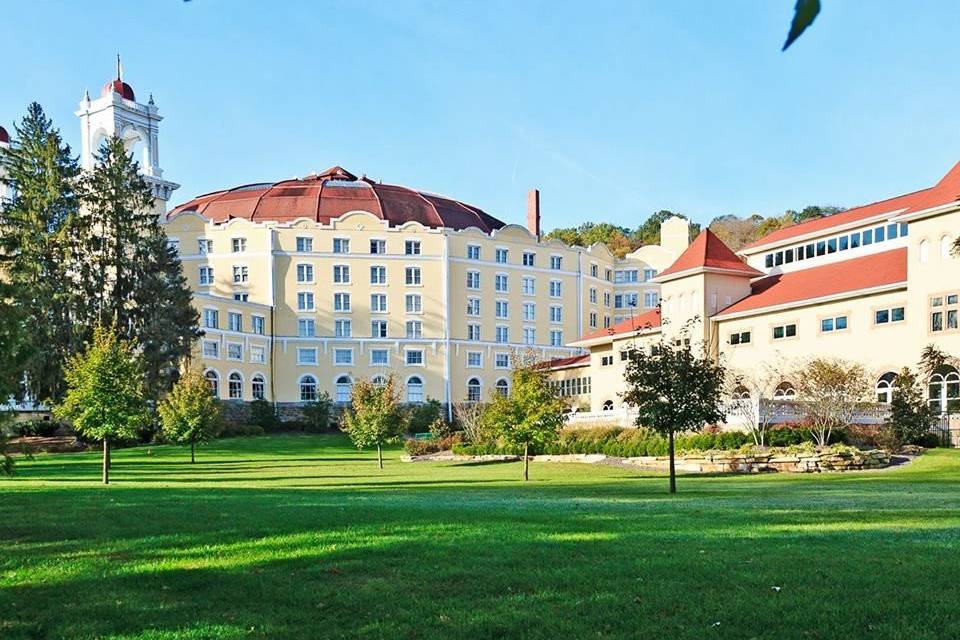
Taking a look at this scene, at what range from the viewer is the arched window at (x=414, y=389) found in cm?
8219

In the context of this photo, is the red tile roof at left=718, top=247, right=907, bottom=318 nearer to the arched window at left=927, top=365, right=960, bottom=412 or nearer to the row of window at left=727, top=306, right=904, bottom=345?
the row of window at left=727, top=306, right=904, bottom=345

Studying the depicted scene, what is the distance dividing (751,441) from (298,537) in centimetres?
2963

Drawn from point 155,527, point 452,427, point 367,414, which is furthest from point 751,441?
point 452,427

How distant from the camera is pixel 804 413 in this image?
39.7 meters

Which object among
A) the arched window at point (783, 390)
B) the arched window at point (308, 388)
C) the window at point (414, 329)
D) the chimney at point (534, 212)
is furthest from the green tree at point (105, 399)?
the chimney at point (534, 212)

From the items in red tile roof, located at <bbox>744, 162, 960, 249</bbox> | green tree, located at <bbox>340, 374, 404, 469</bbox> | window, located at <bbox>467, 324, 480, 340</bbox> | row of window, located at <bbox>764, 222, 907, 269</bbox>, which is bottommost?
green tree, located at <bbox>340, 374, 404, 469</bbox>

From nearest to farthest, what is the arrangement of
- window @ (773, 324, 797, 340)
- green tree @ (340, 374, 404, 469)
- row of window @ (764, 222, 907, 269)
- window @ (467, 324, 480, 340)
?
green tree @ (340, 374, 404, 469), window @ (773, 324, 797, 340), row of window @ (764, 222, 907, 269), window @ (467, 324, 480, 340)

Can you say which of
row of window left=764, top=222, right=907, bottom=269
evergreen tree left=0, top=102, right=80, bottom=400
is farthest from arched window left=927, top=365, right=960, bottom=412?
evergreen tree left=0, top=102, right=80, bottom=400

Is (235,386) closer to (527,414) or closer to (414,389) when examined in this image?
(414,389)

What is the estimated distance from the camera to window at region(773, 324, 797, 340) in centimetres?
4822

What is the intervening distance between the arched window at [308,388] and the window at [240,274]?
1023cm

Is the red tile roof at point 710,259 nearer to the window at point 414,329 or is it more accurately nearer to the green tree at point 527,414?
the green tree at point 527,414

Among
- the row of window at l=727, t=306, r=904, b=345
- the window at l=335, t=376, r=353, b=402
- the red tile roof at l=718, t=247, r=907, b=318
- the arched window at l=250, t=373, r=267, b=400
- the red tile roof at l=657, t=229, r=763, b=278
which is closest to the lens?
the row of window at l=727, t=306, r=904, b=345

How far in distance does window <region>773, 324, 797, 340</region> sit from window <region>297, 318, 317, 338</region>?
4381cm
